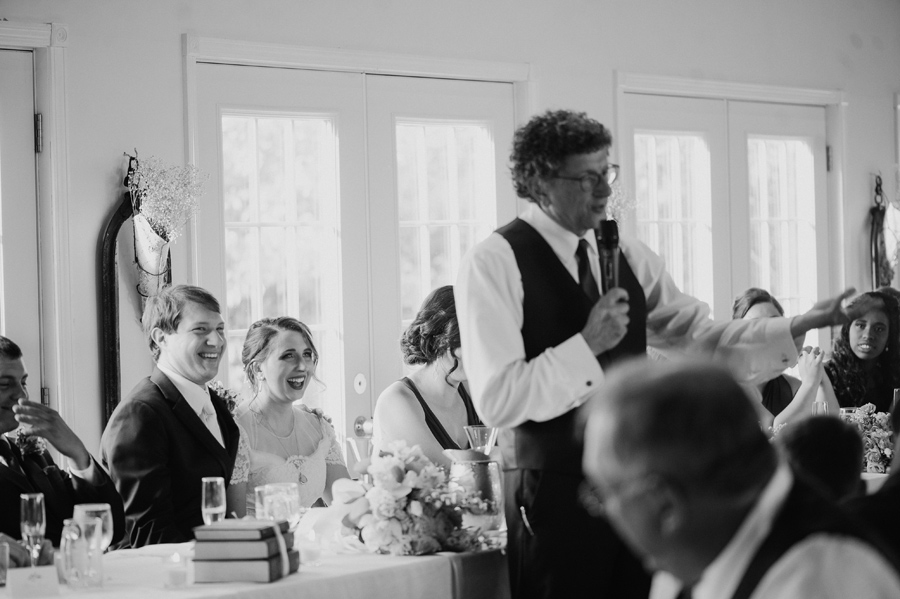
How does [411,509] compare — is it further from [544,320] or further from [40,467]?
[40,467]

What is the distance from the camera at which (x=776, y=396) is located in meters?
4.70

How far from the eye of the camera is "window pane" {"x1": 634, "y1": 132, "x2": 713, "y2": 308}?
577 cm

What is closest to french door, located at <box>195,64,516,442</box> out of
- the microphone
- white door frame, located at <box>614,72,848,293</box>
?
white door frame, located at <box>614,72,848,293</box>

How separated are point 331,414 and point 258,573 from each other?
8.32ft

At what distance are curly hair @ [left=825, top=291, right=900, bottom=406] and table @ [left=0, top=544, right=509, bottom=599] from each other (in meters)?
2.58

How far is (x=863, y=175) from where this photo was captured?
6.50 m

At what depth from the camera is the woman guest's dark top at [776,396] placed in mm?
4676

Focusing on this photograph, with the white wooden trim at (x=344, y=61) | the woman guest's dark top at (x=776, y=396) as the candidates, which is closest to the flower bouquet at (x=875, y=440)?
the woman guest's dark top at (x=776, y=396)

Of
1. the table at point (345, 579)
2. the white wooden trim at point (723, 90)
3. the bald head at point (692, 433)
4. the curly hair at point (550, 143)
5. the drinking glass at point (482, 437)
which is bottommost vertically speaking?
the table at point (345, 579)

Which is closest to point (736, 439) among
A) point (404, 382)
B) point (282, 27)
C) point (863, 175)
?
point (404, 382)

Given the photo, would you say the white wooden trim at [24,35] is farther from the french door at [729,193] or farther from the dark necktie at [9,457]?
the french door at [729,193]

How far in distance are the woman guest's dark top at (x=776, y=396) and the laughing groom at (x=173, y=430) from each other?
2.32 metres

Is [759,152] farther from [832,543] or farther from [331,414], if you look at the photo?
[832,543]

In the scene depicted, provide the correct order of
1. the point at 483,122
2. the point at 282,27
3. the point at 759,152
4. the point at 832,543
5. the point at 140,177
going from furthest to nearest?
the point at 759,152 < the point at 483,122 < the point at 282,27 < the point at 140,177 < the point at 832,543
